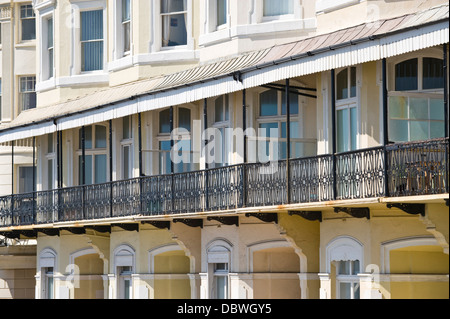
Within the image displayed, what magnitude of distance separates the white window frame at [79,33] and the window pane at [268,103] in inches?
317

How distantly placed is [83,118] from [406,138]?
1067 cm

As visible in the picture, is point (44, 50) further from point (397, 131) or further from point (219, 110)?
point (397, 131)

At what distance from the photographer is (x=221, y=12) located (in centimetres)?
3019

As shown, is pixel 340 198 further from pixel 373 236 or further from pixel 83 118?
pixel 83 118

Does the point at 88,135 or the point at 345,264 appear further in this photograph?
the point at 88,135

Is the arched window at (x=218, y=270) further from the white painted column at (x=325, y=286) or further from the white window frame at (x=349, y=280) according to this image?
the white window frame at (x=349, y=280)

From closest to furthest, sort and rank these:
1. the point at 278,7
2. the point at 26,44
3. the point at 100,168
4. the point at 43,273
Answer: the point at 278,7 → the point at 100,168 → the point at 43,273 → the point at 26,44

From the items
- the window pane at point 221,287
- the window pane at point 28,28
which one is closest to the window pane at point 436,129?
the window pane at point 221,287

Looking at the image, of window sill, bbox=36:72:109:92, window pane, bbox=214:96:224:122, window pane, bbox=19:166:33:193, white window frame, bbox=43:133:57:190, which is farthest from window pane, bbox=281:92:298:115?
window pane, bbox=19:166:33:193

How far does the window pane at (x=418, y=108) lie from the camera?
76.7ft

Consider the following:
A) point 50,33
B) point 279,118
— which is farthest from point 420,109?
point 50,33

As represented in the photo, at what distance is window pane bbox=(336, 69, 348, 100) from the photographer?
24.7m

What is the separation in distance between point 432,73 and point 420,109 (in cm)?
65

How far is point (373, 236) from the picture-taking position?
2358 cm
